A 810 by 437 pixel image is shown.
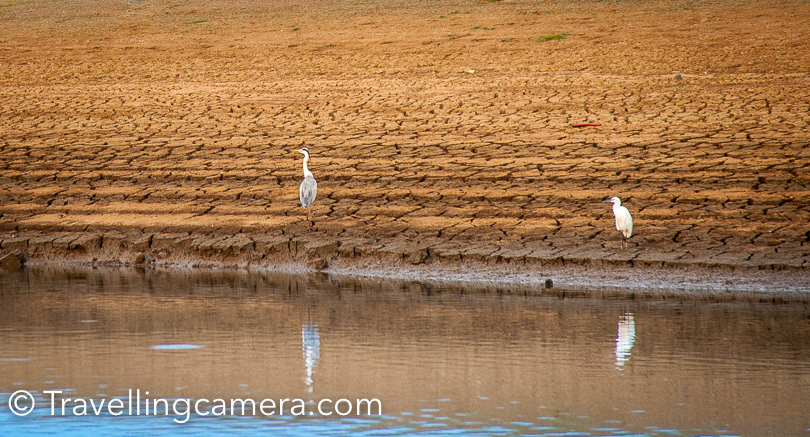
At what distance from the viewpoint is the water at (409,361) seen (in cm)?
412

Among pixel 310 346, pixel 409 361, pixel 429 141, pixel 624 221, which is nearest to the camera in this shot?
pixel 409 361

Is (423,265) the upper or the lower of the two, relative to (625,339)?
upper

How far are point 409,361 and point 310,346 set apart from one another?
68 cm

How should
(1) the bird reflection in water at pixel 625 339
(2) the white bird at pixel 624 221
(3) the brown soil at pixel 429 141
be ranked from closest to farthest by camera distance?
(1) the bird reflection in water at pixel 625 339
(2) the white bird at pixel 624 221
(3) the brown soil at pixel 429 141

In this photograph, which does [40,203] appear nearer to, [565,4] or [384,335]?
[384,335]

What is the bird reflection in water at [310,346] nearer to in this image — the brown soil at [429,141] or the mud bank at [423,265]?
the mud bank at [423,265]

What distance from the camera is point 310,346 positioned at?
5.54 meters

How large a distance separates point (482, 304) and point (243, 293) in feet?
6.36

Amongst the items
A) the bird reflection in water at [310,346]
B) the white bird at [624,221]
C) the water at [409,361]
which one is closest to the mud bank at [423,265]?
the white bird at [624,221]

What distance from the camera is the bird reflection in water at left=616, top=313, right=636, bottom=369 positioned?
17.2 ft

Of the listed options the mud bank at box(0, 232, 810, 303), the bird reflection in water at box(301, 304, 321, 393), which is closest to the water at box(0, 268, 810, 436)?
the bird reflection in water at box(301, 304, 321, 393)

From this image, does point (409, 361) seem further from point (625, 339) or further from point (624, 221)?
point (624, 221)

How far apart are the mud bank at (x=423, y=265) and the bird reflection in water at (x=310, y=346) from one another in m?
1.79

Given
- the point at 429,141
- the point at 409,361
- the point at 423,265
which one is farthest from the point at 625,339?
the point at 429,141
